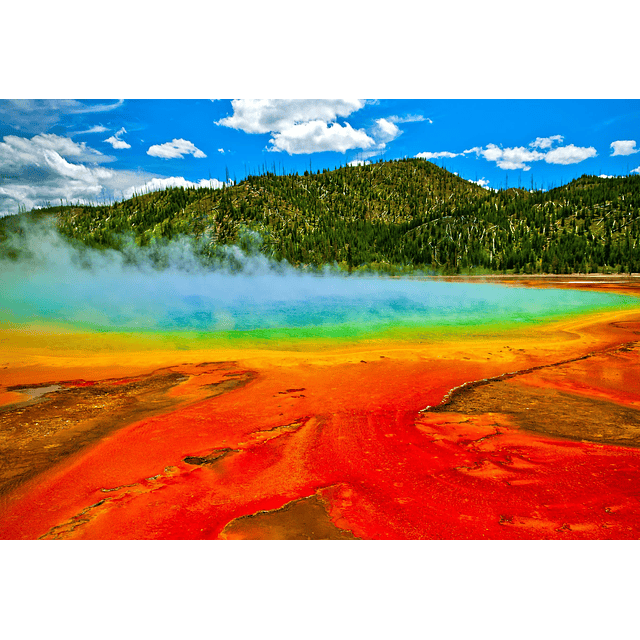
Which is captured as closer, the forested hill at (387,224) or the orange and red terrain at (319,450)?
the orange and red terrain at (319,450)

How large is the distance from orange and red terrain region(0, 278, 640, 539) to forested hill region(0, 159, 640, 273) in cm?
7311

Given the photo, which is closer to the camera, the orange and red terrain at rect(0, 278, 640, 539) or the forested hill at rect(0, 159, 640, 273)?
the orange and red terrain at rect(0, 278, 640, 539)

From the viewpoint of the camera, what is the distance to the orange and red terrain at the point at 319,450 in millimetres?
3527

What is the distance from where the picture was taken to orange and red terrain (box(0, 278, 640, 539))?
3.53 m

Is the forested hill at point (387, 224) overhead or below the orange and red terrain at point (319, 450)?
overhead

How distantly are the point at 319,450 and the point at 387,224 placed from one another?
12931cm

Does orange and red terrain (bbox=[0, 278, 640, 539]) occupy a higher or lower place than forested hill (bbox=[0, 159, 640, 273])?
lower

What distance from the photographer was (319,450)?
16.2 feet

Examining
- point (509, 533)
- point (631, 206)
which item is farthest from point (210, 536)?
point (631, 206)

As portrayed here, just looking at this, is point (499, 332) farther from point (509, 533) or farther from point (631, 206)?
point (631, 206)

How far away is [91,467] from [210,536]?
1990 mm

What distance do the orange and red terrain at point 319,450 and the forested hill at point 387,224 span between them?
240 feet

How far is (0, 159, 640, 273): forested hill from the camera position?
80625mm

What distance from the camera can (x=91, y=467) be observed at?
14.6 feet
